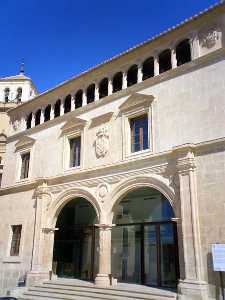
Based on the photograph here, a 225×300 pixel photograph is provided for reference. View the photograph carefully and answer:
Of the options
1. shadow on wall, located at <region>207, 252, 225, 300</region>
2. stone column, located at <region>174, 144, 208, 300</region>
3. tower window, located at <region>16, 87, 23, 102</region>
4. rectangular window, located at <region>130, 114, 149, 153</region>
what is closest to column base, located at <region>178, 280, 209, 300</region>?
stone column, located at <region>174, 144, 208, 300</region>

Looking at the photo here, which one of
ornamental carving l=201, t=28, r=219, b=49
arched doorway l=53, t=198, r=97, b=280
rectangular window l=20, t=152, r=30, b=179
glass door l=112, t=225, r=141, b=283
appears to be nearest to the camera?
ornamental carving l=201, t=28, r=219, b=49

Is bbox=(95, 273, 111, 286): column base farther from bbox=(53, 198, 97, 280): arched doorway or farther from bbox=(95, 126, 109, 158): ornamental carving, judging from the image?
bbox=(95, 126, 109, 158): ornamental carving

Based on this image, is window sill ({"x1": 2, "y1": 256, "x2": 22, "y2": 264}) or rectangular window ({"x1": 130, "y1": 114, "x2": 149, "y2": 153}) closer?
rectangular window ({"x1": 130, "y1": 114, "x2": 149, "y2": 153})

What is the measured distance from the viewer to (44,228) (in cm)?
1586

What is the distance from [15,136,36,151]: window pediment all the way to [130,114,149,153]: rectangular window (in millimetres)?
6765

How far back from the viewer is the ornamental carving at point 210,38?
12.7m

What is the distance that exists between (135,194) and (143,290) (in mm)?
5427

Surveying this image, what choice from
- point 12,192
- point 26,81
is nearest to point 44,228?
point 12,192

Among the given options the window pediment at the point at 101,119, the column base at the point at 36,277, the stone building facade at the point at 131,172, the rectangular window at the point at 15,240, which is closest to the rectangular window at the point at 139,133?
the stone building facade at the point at 131,172

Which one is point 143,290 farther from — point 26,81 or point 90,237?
point 26,81

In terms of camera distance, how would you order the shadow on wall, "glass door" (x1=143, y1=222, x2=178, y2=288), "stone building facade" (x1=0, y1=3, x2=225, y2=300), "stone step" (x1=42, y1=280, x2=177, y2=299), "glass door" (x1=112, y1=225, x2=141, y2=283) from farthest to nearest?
1. "glass door" (x1=112, y1=225, x2=141, y2=283)
2. "glass door" (x1=143, y1=222, x2=178, y2=288)
3. "stone building facade" (x1=0, y1=3, x2=225, y2=300)
4. "stone step" (x1=42, y1=280, x2=177, y2=299)
5. the shadow on wall

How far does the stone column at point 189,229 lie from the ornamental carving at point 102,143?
378 cm

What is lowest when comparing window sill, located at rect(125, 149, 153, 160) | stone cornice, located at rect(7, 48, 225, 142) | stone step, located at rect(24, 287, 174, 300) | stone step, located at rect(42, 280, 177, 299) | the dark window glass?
stone step, located at rect(24, 287, 174, 300)

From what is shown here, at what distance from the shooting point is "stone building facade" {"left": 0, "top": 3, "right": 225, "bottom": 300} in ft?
37.4
